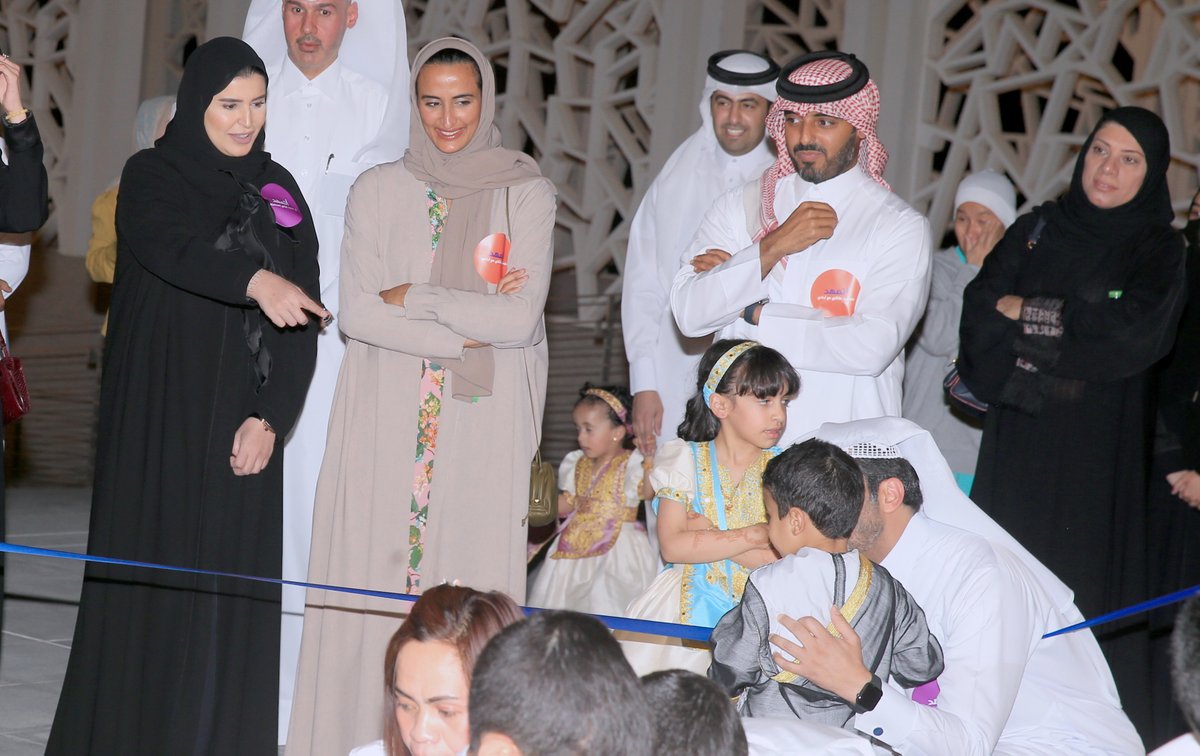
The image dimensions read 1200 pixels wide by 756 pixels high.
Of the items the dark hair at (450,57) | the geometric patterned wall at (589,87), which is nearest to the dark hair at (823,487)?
the dark hair at (450,57)

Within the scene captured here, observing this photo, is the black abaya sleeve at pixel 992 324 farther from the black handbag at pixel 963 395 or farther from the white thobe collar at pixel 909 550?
the white thobe collar at pixel 909 550

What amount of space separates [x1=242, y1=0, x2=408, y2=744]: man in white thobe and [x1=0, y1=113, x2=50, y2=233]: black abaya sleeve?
89 centimetres

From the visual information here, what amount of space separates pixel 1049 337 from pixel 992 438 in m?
0.36

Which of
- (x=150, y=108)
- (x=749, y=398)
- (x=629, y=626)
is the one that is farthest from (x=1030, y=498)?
(x=150, y=108)

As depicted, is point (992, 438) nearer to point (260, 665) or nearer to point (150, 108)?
point (260, 665)

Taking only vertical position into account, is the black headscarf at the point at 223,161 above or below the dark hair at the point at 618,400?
above

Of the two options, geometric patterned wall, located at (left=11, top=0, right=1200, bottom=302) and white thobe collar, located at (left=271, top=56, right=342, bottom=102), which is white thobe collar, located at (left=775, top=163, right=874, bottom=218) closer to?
white thobe collar, located at (left=271, top=56, right=342, bottom=102)

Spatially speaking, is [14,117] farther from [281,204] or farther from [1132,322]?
[1132,322]

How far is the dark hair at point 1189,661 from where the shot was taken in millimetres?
1628

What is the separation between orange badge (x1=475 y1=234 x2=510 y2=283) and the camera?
3.70 metres

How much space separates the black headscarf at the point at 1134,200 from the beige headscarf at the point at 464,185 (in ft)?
5.42

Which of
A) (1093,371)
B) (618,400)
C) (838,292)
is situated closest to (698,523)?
(838,292)

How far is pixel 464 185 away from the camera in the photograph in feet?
12.1

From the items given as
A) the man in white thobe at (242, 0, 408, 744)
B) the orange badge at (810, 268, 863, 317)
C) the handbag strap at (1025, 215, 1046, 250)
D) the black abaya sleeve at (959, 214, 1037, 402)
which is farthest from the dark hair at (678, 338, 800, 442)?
the man in white thobe at (242, 0, 408, 744)
